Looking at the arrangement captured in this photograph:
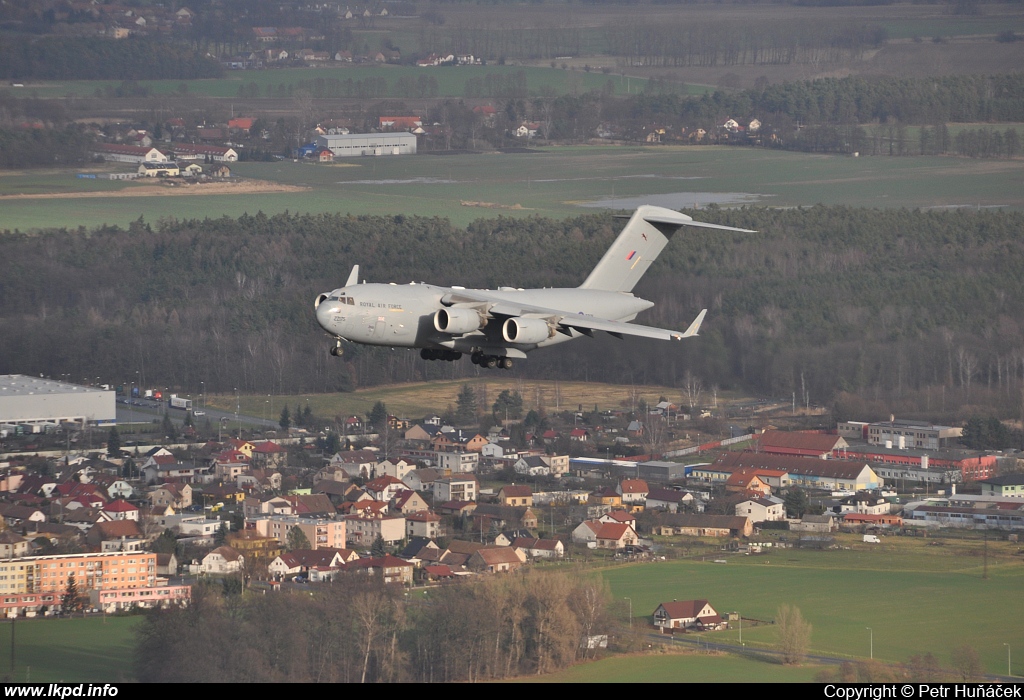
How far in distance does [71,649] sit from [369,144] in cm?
6351

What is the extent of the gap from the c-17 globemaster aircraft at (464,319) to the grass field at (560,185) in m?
46.5

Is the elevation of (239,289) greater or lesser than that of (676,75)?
lesser

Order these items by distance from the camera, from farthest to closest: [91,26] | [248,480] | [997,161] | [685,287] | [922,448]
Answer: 1. [91,26]
2. [997,161]
3. [685,287]
4. [922,448]
5. [248,480]

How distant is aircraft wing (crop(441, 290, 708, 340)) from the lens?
30.9 metres

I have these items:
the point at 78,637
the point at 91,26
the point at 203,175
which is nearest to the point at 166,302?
the point at 203,175

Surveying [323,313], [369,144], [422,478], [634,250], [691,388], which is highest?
[634,250]

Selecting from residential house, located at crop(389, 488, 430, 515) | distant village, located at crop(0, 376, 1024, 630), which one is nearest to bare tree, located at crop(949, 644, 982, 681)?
distant village, located at crop(0, 376, 1024, 630)

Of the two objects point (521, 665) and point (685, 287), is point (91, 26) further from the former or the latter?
point (521, 665)

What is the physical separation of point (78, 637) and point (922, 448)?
2976 cm

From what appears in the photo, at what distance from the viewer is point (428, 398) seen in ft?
200

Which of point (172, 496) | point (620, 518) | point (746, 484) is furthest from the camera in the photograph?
point (746, 484)

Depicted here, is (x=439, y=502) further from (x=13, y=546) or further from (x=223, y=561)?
(x=13, y=546)

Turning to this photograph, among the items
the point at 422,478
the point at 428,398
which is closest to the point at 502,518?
the point at 422,478

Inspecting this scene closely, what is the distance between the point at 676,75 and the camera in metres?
107
